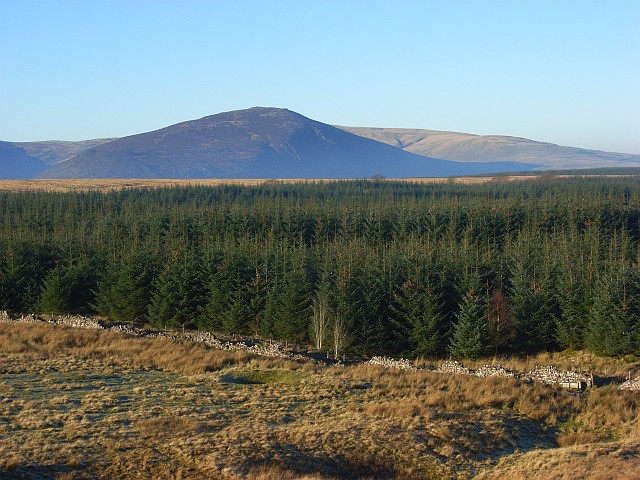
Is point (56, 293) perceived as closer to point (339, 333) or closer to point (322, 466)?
point (339, 333)

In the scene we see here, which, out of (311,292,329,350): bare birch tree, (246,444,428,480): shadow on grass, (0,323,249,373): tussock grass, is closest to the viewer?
(246,444,428,480): shadow on grass

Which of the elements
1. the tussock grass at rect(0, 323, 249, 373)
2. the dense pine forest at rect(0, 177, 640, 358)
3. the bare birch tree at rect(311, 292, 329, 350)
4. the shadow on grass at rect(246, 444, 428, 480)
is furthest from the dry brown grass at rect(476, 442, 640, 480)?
the bare birch tree at rect(311, 292, 329, 350)

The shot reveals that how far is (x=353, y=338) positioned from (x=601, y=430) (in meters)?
20.9

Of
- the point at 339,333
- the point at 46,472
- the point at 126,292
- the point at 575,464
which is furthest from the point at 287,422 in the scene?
the point at 126,292

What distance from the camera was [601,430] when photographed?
24.3 m

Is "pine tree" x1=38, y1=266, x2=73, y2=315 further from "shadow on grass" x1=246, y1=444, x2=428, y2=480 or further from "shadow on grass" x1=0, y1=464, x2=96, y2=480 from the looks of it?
"shadow on grass" x1=246, y1=444, x2=428, y2=480

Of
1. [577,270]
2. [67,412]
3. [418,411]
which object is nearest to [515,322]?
[577,270]

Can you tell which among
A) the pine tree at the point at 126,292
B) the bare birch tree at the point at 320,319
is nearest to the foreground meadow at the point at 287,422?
the bare birch tree at the point at 320,319

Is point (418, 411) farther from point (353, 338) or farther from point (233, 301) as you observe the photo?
point (233, 301)

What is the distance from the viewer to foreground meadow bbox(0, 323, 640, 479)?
19.4 metres

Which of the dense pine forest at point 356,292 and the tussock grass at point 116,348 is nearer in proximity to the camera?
the tussock grass at point 116,348

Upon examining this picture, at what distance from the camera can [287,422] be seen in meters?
23.5

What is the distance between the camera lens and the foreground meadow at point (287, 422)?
19406 millimetres

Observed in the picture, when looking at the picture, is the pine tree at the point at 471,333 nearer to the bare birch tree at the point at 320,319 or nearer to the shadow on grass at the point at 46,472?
the bare birch tree at the point at 320,319
